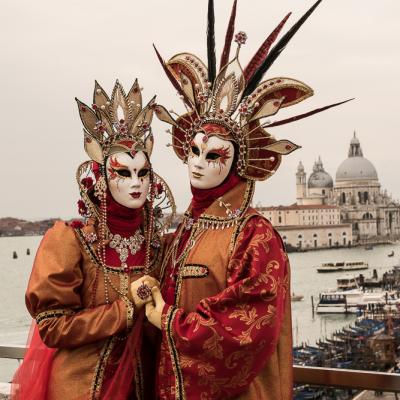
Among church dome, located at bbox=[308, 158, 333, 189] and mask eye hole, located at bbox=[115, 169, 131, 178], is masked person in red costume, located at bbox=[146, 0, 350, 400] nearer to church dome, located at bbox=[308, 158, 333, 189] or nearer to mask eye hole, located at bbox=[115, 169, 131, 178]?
mask eye hole, located at bbox=[115, 169, 131, 178]

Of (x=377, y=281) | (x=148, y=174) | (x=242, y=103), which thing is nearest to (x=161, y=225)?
(x=148, y=174)

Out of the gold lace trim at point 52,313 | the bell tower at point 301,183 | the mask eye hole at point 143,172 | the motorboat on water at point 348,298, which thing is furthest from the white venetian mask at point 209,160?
the motorboat on water at point 348,298

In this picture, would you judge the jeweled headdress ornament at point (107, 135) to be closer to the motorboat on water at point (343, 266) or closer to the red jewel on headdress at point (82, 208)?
the red jewel on headdress at point (82, 208)

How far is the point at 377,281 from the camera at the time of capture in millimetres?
30625

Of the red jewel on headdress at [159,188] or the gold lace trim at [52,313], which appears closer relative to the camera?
the gold lace trim at [52,313]

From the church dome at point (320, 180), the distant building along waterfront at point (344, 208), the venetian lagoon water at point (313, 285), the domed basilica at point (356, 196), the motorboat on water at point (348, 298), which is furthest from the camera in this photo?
the motorboat on water at point (348, 298)

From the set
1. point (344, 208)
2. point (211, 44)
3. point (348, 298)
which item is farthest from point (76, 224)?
point (348, 298)

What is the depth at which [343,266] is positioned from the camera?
91.6 ft

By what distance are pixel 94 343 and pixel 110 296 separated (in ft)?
0.54

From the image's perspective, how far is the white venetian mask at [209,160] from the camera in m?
2.31

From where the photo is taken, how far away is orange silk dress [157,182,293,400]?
2082 millimetres

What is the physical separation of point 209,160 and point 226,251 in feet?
1.03

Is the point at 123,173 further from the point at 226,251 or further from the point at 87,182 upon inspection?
the point at 226,251

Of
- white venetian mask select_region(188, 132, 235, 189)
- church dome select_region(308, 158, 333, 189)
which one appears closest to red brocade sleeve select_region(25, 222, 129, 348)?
white venetian mask select_region(188, 132, 235, 189)
